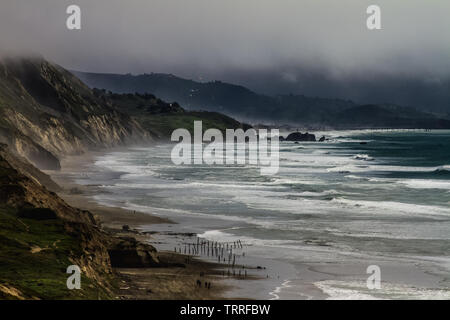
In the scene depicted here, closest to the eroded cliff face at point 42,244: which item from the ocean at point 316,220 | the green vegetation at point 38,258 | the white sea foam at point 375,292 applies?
the green vegetation at point 38,258

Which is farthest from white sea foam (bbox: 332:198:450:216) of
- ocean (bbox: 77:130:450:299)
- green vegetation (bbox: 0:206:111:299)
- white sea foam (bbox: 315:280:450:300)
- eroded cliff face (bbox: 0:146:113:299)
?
green vegetation (bbox: 0:206:111:299)

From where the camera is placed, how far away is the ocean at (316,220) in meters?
35.7

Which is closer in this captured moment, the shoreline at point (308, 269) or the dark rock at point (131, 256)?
the shoreline at point (308, 269)

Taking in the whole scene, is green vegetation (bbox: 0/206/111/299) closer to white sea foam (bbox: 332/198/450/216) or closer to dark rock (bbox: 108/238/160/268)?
dark rock (bbox: 108/238/160/268)

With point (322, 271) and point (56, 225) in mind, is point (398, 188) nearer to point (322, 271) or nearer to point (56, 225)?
point (322, 271)

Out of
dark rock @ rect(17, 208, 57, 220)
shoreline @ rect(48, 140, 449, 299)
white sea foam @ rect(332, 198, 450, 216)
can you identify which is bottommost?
shoreline @ rect(48, 140, 449, 299)

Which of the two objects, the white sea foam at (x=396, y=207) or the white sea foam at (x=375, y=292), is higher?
the white sea foam at (x=396, y=207)

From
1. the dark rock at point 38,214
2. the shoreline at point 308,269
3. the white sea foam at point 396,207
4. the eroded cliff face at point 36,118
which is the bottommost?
the shoreline at point 308,269

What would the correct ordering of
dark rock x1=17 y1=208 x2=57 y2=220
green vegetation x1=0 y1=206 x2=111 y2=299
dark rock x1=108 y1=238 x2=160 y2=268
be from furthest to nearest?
dark rock x1=17 y1=208 x2=57 y2=220 < dark rock x1=108 y1=238 x2=160 y2=268 < green vegetation x1=0 y1=206 x2=111 y2=299

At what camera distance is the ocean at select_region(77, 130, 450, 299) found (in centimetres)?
3572

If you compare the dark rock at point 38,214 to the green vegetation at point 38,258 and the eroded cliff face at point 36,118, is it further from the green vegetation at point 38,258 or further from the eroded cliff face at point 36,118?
the eroded cliff face at point 36,118

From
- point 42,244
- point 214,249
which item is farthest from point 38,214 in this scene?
point 214,249
